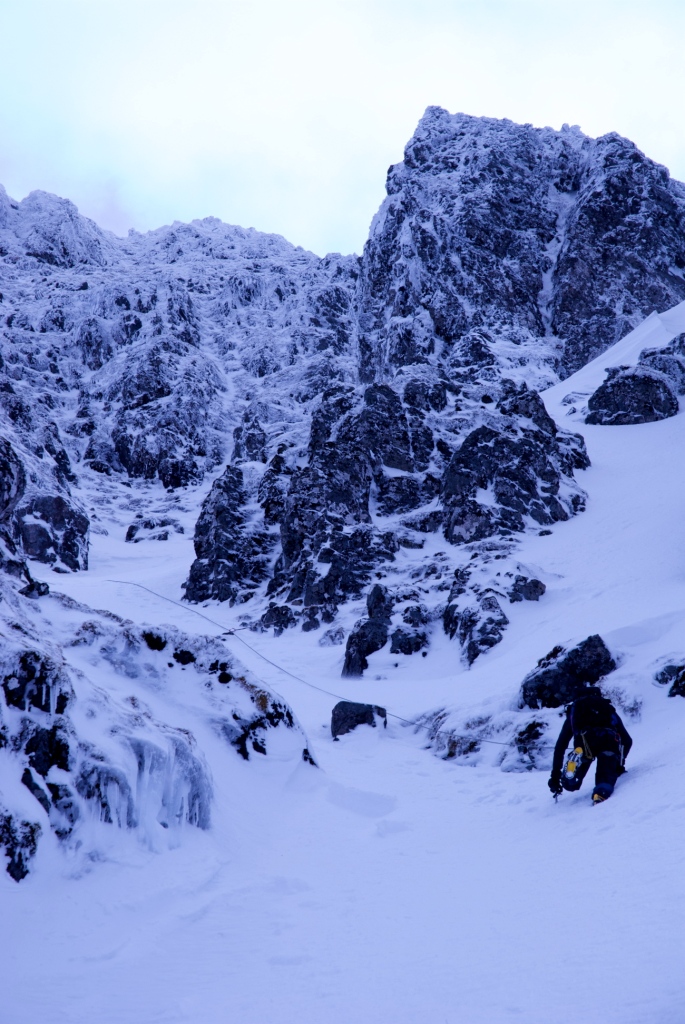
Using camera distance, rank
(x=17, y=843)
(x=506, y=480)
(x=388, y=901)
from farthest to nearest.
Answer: (x=506, y=480)
(x=388, y=901)
(x=17, y=843)

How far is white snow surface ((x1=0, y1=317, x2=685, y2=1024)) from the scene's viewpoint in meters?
3.80

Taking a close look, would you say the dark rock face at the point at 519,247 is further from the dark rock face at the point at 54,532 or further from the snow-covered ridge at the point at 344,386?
the dark rock face at the point at 54,532

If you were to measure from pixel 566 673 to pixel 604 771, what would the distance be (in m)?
4.80

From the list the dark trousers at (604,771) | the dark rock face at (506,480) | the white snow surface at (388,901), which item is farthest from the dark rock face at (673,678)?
the dark rock face at (506,480)

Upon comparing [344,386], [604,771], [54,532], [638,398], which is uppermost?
[638,398]

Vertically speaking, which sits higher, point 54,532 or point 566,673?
point 566,673

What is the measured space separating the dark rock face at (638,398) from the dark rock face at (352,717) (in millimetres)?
Answer: 35331

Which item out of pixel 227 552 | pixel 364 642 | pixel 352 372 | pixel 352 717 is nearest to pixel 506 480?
pixel 364 642

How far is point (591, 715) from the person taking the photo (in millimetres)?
7984

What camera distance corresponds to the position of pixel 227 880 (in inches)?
245

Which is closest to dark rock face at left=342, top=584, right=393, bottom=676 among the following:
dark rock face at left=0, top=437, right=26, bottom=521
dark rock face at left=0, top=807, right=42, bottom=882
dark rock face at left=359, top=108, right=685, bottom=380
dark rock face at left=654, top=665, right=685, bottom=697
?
dark rock face at left=654, top=665, right=685, bottom=697

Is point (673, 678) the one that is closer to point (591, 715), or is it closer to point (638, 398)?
point (591, 715)

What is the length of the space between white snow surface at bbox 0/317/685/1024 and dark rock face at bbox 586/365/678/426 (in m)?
34.5

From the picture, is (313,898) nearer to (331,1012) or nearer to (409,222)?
(331,1012)
